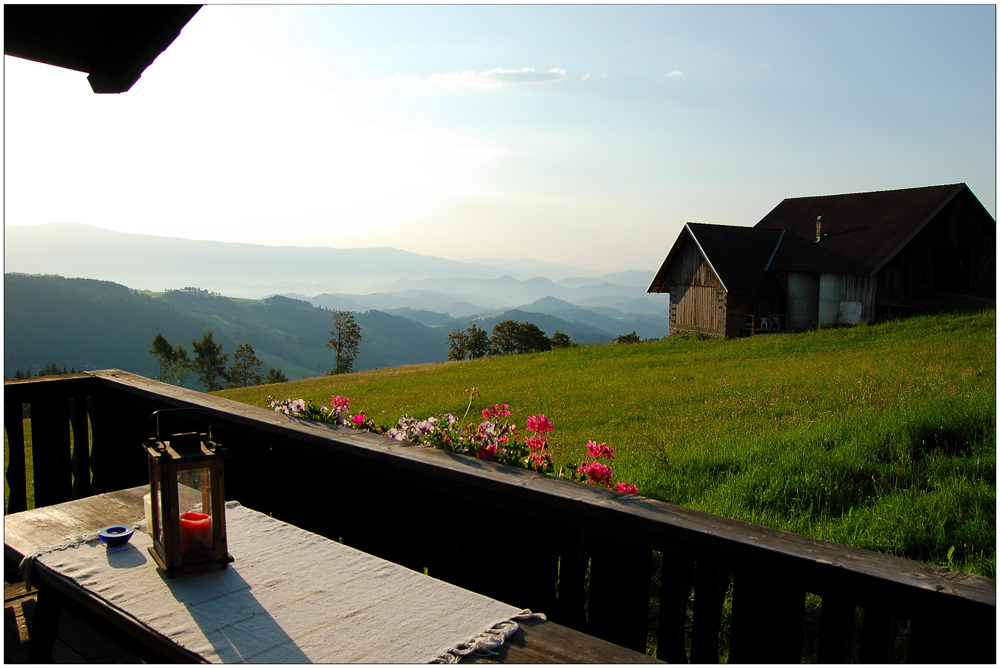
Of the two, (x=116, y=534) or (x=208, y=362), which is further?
(x=208, y=362)

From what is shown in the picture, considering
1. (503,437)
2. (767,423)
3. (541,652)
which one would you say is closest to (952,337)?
(767,423)

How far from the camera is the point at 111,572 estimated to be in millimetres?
1937

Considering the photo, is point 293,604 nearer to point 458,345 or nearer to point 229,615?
point 229,615

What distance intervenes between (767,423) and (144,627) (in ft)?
24.9

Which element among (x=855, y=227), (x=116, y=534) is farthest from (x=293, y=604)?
(x=855, y=227)

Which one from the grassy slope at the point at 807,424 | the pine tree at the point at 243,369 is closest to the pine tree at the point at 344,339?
the pine tree at the point at 243,369

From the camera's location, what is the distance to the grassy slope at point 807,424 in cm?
462

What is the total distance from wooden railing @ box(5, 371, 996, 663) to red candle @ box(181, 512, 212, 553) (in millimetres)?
767

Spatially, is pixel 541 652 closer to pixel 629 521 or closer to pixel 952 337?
→ pixel 629 521

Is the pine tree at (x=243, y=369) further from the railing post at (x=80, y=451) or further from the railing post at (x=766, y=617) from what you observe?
the railing post at (x=766, y=617)

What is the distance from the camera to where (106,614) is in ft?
5.65

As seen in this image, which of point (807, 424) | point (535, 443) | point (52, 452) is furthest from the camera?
point (807, 424)

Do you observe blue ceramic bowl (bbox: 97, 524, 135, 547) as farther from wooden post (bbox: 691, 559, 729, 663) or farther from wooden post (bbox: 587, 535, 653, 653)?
wooden post (bbox: 691, 559, 729, 663)

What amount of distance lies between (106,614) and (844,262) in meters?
25.7
